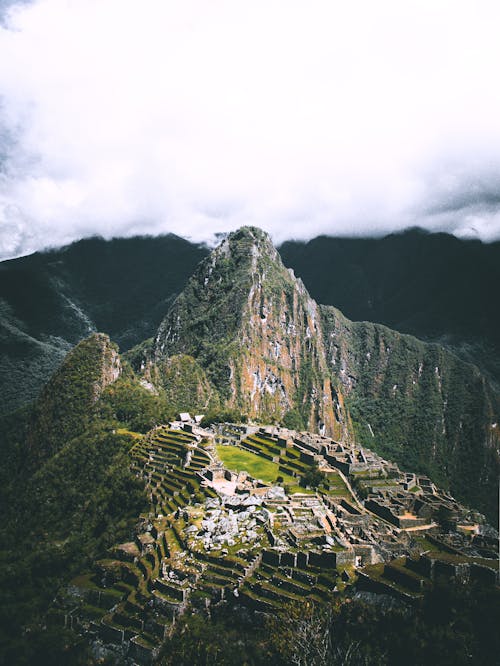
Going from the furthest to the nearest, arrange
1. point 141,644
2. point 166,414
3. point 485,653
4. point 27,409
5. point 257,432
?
point 27,409 → point 166,414 → point 257,432 → point 141,644 → point 485,653

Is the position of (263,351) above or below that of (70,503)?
above

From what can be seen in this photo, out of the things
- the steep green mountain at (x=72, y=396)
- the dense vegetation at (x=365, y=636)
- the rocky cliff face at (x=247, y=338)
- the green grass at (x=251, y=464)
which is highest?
the rocky cliff face at (x=247, y=338)

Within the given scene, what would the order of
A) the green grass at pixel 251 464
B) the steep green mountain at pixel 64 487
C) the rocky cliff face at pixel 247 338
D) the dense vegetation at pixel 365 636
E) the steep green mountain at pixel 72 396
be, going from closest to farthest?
1. the dense vegetation at pixel 365 636
2. the steep green mountain at pixel 64 487
3. the green grass at pixel 251 464
4. the steep green mountain at pixel 72 396
5. the rocky cliff face at pixel 247 338

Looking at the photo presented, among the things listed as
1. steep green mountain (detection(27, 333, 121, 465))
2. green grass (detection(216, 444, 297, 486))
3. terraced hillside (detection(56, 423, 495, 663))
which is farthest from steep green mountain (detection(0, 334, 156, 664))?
green grass (detection(216, 444, 297, 486))

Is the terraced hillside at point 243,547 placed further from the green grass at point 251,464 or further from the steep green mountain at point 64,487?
the steep green mountain at point 64,487

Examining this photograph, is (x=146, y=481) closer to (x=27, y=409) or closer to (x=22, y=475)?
(x=22, y=475)

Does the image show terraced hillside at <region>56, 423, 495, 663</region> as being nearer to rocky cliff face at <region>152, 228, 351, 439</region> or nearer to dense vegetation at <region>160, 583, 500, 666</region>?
dense vegetation at <region>160, 583, 500, 666</region>

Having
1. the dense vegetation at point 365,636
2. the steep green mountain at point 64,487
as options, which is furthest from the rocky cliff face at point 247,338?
the dense vegetation at point 365,636

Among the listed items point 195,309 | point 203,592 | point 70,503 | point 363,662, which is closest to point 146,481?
point 70,503
